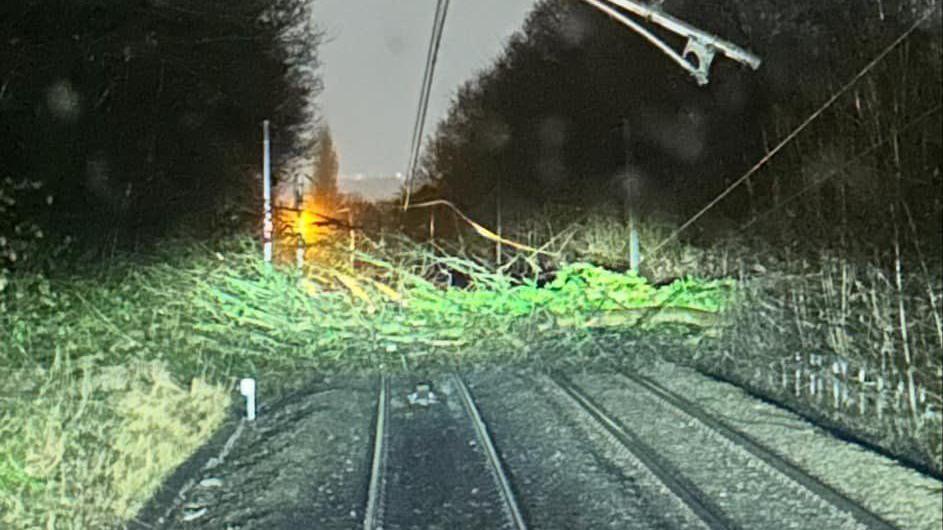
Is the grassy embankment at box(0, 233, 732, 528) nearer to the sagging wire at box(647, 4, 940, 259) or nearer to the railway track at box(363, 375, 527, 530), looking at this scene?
the sagging wire at box(647, 4, 940, 259)

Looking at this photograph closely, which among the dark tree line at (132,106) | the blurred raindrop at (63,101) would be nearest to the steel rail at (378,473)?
the dark tree line at (132,106)

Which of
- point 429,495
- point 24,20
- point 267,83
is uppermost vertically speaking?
point 267,83

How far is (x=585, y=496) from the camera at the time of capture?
376 inches

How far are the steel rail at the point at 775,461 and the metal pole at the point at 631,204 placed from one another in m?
12.8

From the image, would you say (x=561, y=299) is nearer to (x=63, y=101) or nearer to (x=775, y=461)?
(x=63, y=101)

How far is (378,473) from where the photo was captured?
35.5 feet

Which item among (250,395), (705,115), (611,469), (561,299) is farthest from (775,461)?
(705,115)

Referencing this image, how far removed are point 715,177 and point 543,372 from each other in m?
7.96

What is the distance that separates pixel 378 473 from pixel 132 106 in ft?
43.9

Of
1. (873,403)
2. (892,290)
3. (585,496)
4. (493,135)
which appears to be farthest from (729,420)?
(493,135)

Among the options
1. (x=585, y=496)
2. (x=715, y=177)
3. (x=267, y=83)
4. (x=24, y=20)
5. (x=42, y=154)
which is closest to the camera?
(x=585, y=496)

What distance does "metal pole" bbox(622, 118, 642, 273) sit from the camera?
2952 centimetres

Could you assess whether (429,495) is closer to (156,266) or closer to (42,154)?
(42,154)

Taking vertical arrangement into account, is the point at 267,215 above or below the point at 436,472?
above
